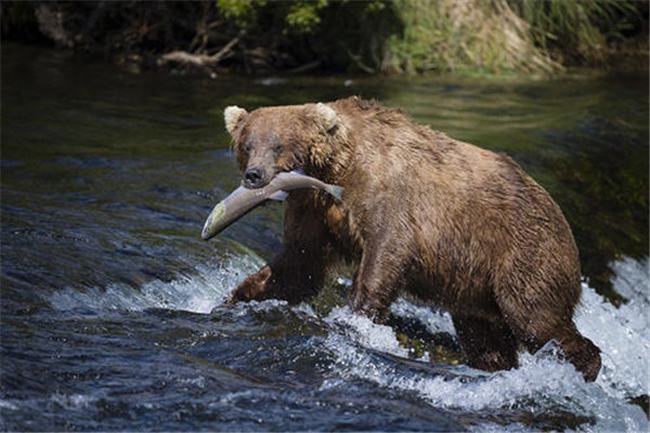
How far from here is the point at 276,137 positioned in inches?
236

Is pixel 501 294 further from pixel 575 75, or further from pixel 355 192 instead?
pixel 575 75

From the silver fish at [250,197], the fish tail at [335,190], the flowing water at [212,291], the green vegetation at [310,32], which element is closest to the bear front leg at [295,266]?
the flowing water at [212,291]

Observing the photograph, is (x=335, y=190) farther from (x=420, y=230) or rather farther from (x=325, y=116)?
(x=420, y=230)

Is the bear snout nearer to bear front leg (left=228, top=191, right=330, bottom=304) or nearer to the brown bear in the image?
the brown bear

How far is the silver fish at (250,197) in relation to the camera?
5863 mm

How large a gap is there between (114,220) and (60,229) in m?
0.46

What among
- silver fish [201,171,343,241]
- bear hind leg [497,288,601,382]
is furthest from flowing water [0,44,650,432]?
silver fish [201,171,343,241]

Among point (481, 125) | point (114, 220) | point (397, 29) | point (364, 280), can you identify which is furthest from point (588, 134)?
point (364, 280)

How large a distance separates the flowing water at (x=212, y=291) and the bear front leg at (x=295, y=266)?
0.38 feet

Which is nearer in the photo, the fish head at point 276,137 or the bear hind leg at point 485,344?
the fish head at point 276,137

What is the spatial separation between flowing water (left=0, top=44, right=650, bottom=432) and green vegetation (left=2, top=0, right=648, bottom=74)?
1.29m

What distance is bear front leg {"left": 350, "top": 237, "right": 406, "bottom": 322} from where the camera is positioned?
616cm

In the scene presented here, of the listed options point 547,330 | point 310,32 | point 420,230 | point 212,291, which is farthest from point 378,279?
point 310,32

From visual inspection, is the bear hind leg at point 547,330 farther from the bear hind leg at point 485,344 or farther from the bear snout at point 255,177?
the bear snout at point 255,177
